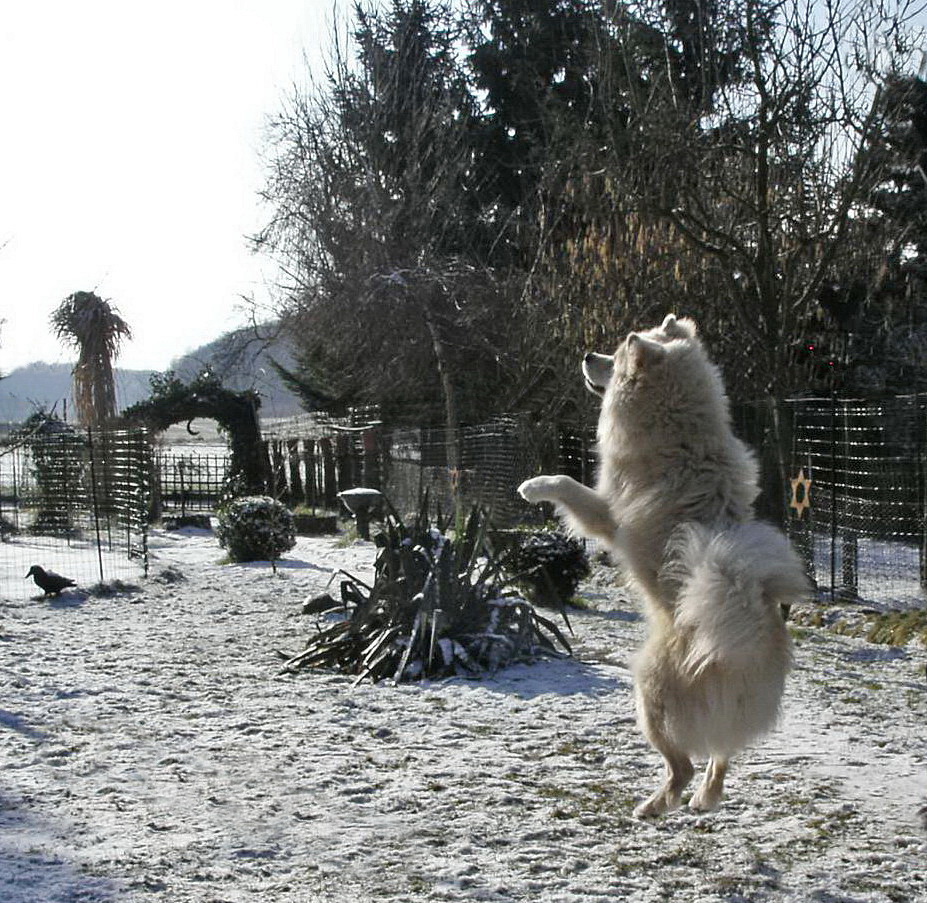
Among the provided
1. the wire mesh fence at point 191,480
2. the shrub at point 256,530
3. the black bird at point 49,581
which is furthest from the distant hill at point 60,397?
the black bird at point 49,581

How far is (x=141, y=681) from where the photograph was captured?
7.32 metres

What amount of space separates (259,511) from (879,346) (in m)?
11.2

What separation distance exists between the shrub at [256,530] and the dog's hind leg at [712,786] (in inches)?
430

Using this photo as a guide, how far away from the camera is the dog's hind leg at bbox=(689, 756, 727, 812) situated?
4.32 m

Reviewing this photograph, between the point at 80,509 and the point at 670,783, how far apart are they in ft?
57.2

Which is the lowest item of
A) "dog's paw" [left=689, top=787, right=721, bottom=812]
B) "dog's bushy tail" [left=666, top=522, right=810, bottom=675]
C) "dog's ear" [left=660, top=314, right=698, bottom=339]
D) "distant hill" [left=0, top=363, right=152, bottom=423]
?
"dog's paw" [left=689, top=787, right=721, bottom=812]

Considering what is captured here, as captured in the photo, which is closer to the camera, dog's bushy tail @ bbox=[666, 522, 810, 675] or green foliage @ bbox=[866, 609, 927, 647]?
dog's bushy tail @ bbox=[666, 522, 810, 675]

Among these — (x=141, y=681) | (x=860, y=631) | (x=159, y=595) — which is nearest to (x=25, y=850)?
(x=141, y=681)

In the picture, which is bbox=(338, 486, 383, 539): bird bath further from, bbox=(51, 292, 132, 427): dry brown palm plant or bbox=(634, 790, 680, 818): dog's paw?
bbox=(51, 292, 132, 427): dry brown palm plant

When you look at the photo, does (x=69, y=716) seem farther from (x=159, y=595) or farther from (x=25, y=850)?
(x=159, y=595)

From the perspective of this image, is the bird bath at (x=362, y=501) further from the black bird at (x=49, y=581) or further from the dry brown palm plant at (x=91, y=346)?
the dry brown palm plant at (x=91, y=346)

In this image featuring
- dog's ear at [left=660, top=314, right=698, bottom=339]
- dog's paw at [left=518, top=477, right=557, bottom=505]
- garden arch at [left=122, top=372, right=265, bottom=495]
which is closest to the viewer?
dog's paw at [left=518, top=477, right=557, bottom=505]

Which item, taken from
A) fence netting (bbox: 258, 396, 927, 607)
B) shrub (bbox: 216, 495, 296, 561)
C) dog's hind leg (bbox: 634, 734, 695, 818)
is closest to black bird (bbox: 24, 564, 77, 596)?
shrub (bbox: 216, 495, 296, 561)

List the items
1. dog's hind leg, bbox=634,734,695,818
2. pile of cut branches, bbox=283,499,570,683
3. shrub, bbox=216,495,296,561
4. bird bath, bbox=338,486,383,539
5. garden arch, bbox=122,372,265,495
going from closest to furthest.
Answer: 1. dog's hind leg, bbox=634,734,695,818
2. pile of cut branches, bbox=283,499,570,683
3. bird bath, bbox=338,486,383,539
4. shrub, bbox=216,495,296,561
5. garden arch, bbox=122,372,265,495
